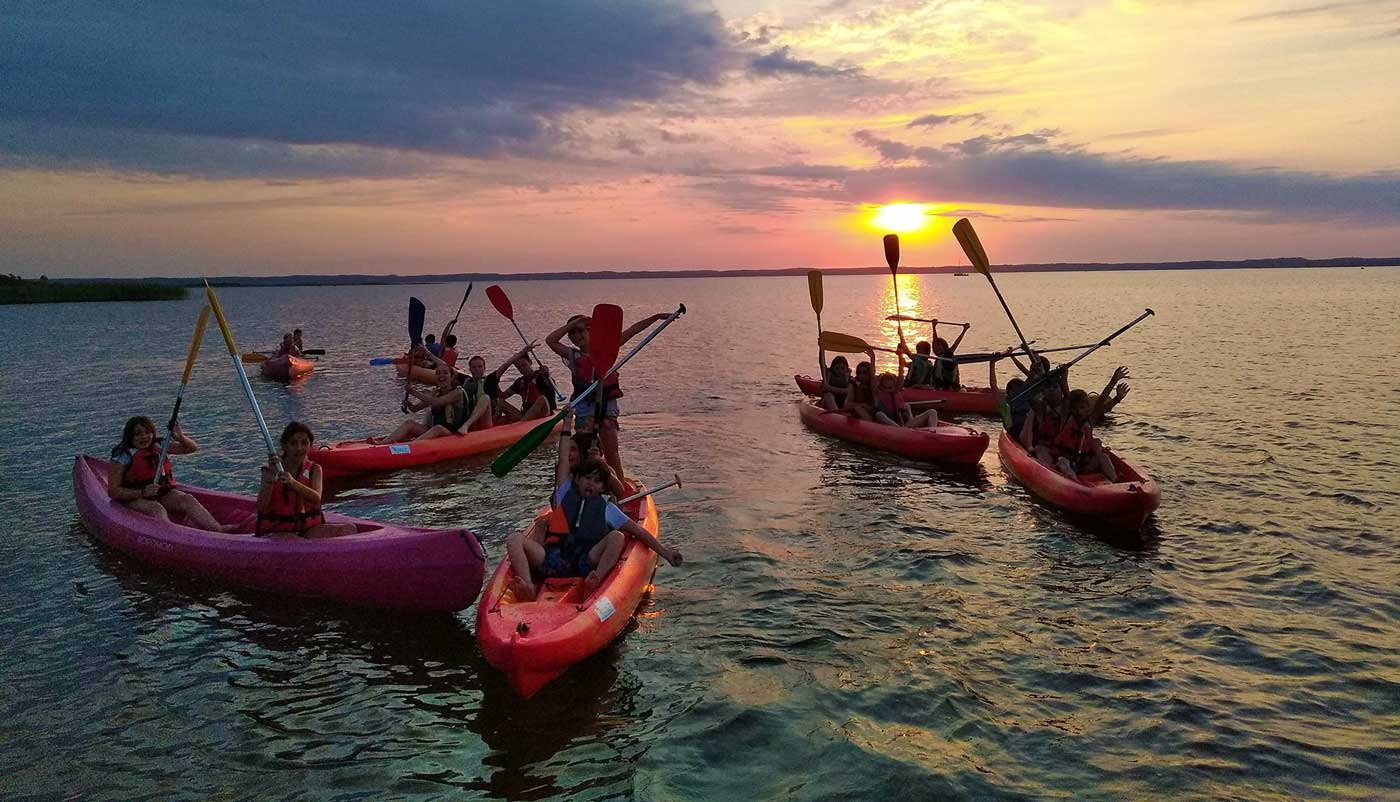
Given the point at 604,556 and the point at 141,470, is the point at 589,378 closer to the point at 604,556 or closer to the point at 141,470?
the point at 604,556

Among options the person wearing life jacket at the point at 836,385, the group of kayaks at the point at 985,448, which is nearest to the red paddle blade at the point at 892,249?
the group of kayaks at the point at 985,448

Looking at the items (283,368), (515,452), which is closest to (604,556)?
(515,452)

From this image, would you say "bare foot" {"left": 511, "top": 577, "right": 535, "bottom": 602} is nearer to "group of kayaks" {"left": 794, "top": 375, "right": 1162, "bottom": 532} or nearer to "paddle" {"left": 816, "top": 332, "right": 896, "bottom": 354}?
"group of kayaks" {"left": 794, "top": 375, "right": 1162, "bottom": 532}

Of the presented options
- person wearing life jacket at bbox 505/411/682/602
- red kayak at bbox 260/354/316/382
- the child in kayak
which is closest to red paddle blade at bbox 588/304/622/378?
person wearing life jacket at bbox 505/411/682/602

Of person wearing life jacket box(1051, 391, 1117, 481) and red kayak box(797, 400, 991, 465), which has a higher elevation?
person wearing life jacket box(1051, 391, 1117, 481)

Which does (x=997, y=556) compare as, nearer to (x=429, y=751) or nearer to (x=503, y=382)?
(x=429, y=751)

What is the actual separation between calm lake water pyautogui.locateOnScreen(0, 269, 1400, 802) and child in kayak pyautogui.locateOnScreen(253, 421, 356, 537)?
600 mm

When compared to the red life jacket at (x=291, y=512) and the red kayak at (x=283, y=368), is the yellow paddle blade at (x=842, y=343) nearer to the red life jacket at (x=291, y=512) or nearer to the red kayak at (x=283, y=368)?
the red life jacket at (x=291, y=512)

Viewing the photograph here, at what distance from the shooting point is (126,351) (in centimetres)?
3244

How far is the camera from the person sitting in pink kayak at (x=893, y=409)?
42.9 feet

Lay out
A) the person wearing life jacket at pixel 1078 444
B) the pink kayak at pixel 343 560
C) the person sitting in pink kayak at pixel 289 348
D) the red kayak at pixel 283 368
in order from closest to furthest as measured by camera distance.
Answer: the pink kayak at pixel 343 560 → the person wearing life jacket at pixel 1078 444 → the red kayak at pixel 283 368 → the person sitting in pink kayak at pixel 289 348

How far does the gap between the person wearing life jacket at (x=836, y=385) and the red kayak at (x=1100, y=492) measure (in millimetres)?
4533

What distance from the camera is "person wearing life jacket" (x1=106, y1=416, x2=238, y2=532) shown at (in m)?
7.96

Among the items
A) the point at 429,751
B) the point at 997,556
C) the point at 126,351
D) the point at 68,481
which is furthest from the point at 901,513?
the point at 126,351
